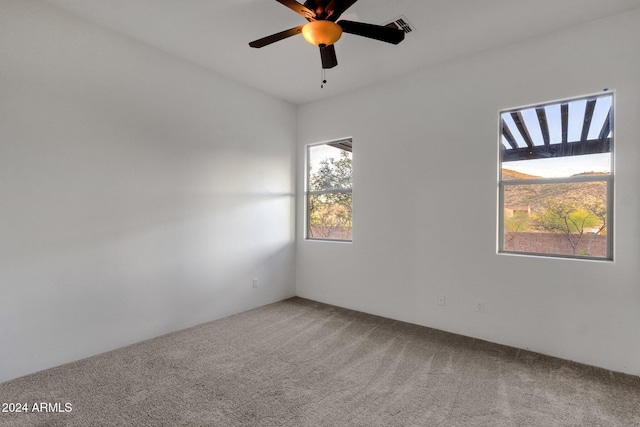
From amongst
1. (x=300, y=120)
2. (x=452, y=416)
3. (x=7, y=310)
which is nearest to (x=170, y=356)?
(x=7, y=310)

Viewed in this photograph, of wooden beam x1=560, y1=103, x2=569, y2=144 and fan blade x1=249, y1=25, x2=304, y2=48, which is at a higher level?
fan blade x1=249, y1=25, x2=304, y2=48

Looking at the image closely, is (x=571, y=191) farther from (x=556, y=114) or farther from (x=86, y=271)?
(x=86, y=271)

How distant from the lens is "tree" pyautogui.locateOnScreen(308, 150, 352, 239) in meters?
4.24

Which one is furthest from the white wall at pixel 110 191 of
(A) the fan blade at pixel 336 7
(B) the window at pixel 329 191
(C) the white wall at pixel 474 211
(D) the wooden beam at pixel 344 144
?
(A) the fan blade at pixel 336 7

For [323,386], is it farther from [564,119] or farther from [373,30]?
[564,119]

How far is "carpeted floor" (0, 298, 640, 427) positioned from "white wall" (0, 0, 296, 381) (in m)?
0.41

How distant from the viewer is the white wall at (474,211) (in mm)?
2512

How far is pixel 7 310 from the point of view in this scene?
7.50ft

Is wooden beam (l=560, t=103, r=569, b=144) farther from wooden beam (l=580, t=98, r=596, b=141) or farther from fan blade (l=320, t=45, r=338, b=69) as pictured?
fan blade (l=320, t=45, r=338, b=69)

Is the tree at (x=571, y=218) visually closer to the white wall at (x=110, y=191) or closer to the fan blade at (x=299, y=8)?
the fan blade at (x=299, y=8)

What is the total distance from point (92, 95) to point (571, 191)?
438 centimetres

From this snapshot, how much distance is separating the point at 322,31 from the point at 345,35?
100 centimetres

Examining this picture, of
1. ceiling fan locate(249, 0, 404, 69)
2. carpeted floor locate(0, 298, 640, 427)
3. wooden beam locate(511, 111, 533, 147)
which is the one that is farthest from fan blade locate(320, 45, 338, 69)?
carpeted floor locate(0, 298, 640, 427)

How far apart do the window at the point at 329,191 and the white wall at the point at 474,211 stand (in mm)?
187
